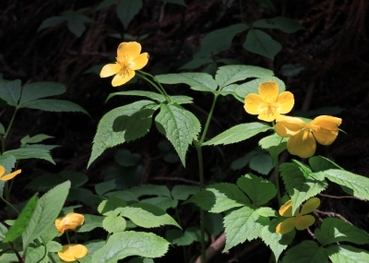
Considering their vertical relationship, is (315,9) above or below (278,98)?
below

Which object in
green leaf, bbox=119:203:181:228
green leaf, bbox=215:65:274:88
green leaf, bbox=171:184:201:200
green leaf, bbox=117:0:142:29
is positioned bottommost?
green leaf, bbox=171:184:201:200

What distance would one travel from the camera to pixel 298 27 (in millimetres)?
2201

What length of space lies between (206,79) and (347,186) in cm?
57

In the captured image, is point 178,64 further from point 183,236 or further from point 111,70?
point 111,70

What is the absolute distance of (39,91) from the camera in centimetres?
187

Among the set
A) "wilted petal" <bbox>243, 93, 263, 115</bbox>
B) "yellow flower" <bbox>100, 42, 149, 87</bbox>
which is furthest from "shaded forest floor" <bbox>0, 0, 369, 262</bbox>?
"yellow flower" <bbox>100, 42, 149, 87</bbox>

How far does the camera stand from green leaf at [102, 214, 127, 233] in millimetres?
1312

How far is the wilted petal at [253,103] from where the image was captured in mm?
1305

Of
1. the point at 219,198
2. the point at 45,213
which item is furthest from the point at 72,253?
the point at 219,198

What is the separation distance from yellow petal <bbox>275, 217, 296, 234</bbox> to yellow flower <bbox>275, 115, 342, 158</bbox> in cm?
18

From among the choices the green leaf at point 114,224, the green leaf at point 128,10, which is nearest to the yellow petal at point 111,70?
the green leaf at point 114,224

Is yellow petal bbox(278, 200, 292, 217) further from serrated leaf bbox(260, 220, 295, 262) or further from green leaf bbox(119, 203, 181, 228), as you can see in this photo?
green leaf bbox(119, 203, 181, 228)

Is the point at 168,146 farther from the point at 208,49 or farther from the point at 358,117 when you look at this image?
the point at 358,117

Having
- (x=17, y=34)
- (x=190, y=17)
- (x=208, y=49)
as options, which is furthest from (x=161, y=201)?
(x=17, y=34)
